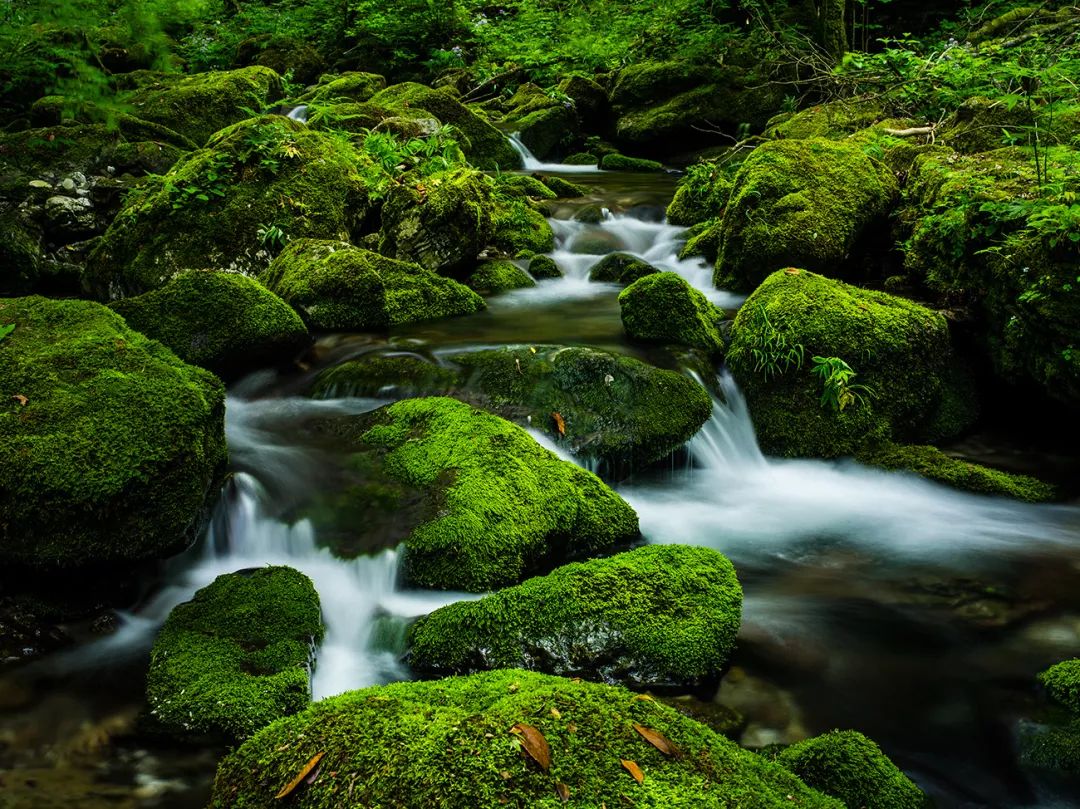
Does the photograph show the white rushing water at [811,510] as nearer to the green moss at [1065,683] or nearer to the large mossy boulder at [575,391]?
the large mossy boulder at [575,391]

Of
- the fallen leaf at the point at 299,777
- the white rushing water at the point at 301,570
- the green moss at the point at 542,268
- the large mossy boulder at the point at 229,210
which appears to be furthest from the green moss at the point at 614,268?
the fallen leaf at the point at 299,777

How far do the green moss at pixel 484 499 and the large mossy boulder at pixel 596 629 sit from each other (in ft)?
1.74

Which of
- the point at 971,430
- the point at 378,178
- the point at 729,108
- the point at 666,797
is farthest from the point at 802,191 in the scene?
the point at 729,108

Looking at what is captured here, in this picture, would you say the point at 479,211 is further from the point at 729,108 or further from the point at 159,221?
the point at 729,108

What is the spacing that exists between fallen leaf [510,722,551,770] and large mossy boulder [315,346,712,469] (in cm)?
379

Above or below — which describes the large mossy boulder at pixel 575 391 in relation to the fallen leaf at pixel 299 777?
below

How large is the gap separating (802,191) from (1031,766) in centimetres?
642

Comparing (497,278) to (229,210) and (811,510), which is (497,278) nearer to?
(229,210)

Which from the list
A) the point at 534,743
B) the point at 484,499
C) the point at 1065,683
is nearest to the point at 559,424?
the point at 484,499

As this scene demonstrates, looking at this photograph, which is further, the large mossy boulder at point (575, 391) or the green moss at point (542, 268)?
the green moss at point (542, 268)

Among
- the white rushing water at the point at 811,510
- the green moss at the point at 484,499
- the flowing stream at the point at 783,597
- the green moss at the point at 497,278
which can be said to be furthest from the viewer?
the green moss at the point at 497,278

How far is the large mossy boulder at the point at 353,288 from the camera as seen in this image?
7.57 metres

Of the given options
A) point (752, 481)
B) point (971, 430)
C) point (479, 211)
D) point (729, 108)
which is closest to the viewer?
point (752, 481)

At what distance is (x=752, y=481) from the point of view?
6477 millimetres
